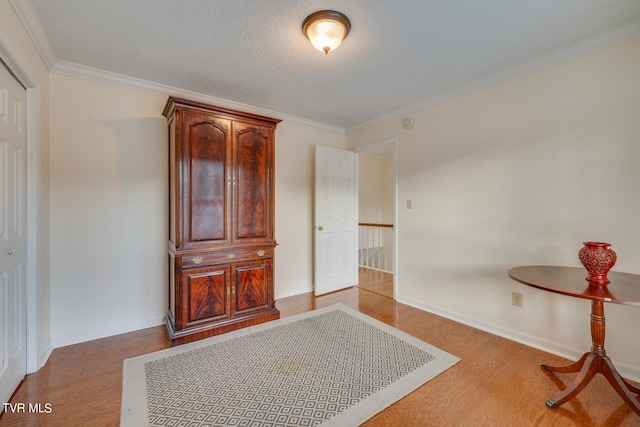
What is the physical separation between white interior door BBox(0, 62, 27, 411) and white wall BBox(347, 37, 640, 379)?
3424mm

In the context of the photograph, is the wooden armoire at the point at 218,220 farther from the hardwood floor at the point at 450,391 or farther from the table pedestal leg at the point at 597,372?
the table pedestal leg at the point at 597,372

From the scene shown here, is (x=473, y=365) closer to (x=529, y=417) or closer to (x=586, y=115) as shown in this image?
(x=529, y=417)

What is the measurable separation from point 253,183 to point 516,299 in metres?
2.73

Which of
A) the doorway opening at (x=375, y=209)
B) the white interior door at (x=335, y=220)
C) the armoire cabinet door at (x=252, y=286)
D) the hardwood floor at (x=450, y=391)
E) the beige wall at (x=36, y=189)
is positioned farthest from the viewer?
the doorway opening at (x=375, y=209)

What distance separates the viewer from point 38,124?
1.97m

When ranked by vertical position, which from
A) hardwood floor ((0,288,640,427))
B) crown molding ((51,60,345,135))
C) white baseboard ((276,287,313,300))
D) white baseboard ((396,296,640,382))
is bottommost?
hardwood floor ((0,288,640,427))

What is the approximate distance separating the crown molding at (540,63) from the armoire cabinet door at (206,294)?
2849mm

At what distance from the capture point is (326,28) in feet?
5.75

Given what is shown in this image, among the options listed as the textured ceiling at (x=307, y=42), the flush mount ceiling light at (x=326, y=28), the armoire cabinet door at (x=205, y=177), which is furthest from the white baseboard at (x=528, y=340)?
the flush mount ceiling light at (x=326, y=28)

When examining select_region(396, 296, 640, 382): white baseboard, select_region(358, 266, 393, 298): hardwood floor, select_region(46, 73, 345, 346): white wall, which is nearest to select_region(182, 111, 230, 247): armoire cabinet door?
select_region(46, 73, 345, 346): white wall

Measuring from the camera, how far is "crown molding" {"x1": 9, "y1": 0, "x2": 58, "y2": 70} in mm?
1587

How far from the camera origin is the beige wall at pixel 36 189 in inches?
69.4

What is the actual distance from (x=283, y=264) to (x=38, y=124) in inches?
105

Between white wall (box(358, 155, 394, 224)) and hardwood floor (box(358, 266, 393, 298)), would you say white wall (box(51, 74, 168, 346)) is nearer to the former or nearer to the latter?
hardwood floor (box(358, 266, 393, 298))
